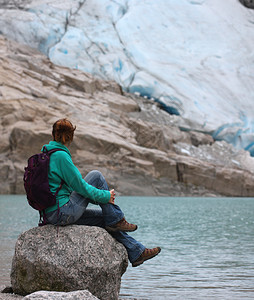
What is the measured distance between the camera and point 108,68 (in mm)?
44594

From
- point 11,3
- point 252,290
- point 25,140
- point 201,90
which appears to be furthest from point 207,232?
point 11,3

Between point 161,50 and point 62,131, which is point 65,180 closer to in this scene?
point 62,131

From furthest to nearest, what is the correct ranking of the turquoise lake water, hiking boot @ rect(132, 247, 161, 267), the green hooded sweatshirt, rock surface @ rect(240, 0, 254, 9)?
rock surface @ rect(240, 0, 254, 9), the turquoise lake water, hiking boot @ rect(132, 247, 161, 267), the green hooded sweatshirt

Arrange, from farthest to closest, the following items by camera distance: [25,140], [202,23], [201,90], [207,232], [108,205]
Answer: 1. [202,23]
2. [201,90]
3. [25,140]
4. [207,232]
5. [108,205]

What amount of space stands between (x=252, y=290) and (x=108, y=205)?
2189mm

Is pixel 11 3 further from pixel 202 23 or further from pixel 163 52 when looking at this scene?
pixel 202 23

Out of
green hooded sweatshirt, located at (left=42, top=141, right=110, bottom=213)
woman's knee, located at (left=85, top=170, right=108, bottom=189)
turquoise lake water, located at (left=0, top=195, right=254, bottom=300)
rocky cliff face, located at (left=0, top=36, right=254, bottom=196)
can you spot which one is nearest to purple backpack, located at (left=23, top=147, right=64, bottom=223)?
green hooded sweatshirt, located at (left=42, top=141, right=110, bottom=213)

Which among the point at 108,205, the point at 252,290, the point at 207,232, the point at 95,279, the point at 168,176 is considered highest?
the point at 108,205

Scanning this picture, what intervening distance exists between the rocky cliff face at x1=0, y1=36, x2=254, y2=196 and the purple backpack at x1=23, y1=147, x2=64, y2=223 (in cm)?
2978

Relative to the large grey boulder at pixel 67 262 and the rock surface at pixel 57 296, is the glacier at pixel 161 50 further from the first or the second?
the rock surface at pixel 57 296

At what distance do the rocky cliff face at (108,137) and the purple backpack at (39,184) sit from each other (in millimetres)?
29778

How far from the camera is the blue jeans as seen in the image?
433 centimetres

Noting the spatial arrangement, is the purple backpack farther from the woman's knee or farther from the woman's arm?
the woman's knee

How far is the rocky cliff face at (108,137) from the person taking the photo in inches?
1367
